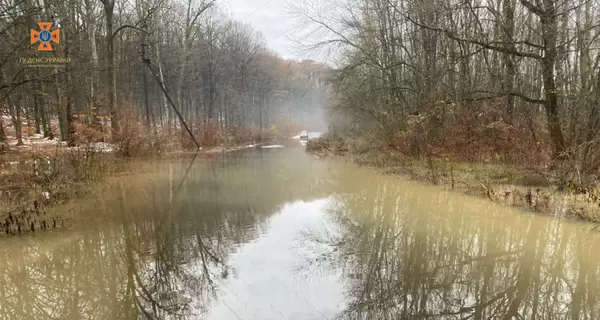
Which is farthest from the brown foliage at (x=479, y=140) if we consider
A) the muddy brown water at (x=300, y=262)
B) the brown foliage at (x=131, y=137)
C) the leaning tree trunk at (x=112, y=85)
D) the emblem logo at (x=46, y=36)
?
the emblem logo at (x=46, y=36)

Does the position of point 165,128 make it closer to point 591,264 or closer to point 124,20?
point 124,20

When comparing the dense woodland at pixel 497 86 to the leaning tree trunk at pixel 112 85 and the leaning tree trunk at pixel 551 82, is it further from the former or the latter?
the leaning tree trunk at pixel 112 85

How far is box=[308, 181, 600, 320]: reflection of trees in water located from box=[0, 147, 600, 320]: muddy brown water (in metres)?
0.02

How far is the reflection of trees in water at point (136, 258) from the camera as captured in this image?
4289 mm

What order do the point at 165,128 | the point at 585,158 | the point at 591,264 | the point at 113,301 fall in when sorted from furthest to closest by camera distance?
1. the point at 165,128
2. the point at 585,158
3. the point at 591,264
4. the point at 113,301

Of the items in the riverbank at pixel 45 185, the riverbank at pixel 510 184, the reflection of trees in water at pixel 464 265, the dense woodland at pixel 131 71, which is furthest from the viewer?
the dense woodland at pixel 131 71

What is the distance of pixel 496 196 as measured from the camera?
9.23 meters

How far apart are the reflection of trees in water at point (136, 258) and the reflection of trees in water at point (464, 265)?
193 centimetres

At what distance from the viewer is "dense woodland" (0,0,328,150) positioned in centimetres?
1595

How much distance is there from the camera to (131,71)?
111ft

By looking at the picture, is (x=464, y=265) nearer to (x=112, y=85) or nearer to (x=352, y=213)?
(x=352, y=213)

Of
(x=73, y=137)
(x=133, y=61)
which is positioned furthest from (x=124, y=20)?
(x=73, y=137)

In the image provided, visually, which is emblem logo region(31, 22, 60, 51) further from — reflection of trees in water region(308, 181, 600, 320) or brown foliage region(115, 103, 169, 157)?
reflection of trees in water region(308, 181, 600, 320)

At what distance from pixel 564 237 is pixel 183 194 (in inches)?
356
